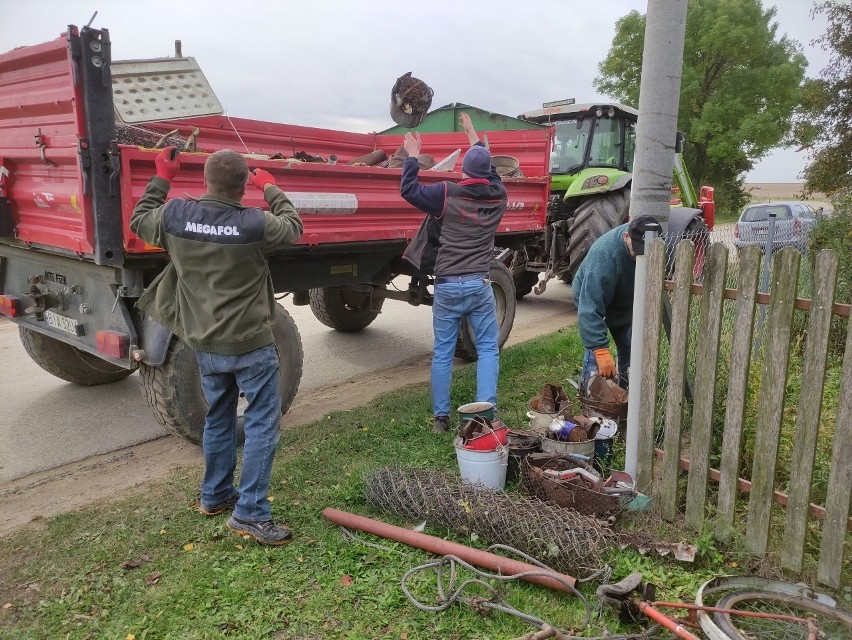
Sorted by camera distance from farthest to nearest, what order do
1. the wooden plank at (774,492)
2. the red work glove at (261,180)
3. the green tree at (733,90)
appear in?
the green tree at (733,90) → the red work glove at (261,180) → the wooden plank at (774,492)

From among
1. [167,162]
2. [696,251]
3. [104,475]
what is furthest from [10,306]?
[696,251]

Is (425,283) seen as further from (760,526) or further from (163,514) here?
(760,526)

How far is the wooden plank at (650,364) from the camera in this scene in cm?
321

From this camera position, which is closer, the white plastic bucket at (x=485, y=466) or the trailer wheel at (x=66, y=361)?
the white plastic bucket at (x=485, y=466)

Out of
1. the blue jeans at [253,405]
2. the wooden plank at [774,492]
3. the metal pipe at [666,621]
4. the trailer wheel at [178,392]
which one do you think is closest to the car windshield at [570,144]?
the trailer wheel at [178,392]

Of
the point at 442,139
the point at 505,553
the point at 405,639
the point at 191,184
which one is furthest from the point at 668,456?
the point at 442,139

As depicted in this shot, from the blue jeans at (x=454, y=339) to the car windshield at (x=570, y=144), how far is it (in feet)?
16.6

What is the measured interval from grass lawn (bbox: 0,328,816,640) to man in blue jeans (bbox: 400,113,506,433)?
34.8 inches

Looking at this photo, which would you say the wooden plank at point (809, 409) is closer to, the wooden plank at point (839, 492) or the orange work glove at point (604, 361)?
the wooden plank at point (839, 492)

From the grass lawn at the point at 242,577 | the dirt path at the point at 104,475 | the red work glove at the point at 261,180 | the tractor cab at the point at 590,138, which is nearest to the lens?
the grass lawn at the point at 242,577

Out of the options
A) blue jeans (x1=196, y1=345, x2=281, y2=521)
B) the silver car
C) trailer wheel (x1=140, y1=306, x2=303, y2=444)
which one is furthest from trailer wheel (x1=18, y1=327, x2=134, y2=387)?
the silver car

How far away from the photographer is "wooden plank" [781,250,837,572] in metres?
2.54

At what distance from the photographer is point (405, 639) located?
2.40 m

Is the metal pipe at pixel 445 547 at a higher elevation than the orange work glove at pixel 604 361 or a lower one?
lower
